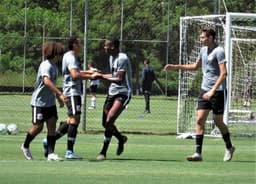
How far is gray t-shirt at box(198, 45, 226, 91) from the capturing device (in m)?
14.2

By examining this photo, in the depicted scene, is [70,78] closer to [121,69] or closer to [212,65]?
[121,69]

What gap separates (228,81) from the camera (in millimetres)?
20594

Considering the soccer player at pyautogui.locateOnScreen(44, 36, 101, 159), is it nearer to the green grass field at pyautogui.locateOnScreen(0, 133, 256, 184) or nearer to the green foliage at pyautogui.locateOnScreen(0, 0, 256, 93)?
the green grass field at pyautogui.locateOnScreen(0, 133, 256, 184)

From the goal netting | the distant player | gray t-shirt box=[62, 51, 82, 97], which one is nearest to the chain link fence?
the distant player

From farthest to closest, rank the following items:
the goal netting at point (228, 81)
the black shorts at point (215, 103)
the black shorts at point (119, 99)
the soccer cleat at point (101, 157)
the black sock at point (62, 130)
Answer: the goal netting at point (228, 81) < the black sock at point (62, 130) < the black shorts at point (119, 99) < the black shorts at point (215, 103) < the soccer cleat at point (101, 157)

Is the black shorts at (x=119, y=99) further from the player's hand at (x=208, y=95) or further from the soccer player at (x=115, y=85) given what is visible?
the player's hand at (x=208, y=95)

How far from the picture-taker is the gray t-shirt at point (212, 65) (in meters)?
14.2

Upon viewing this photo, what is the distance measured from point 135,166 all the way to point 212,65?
239 cm

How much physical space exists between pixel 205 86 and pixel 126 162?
73.7 inches

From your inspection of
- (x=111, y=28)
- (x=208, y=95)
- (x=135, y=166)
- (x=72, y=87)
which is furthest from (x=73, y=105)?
(x=111, y=28)

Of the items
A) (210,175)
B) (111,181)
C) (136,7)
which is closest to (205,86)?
(210,175)

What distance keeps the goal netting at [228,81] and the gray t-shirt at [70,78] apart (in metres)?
5.79

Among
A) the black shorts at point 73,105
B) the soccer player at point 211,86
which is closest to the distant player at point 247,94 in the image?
the soccer player at point 211,86

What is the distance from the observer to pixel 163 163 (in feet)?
44.5
